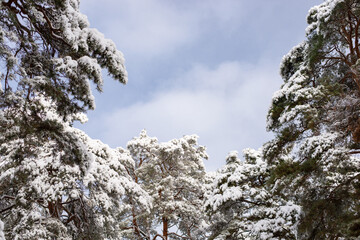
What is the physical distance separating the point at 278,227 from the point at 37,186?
640 cm

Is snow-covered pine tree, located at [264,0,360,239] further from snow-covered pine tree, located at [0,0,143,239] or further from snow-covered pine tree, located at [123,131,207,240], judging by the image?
snow-covered pine tree, located at [123,131,207,240]

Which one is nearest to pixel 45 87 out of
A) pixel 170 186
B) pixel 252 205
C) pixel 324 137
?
pixel 324 137

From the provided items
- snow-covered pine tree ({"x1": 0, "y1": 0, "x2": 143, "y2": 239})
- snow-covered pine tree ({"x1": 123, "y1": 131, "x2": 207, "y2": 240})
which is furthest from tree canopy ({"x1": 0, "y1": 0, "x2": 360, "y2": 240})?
snow-covered pine tree ({"x1": 123, "y1": 131, "x2": 207, "y2": 240})

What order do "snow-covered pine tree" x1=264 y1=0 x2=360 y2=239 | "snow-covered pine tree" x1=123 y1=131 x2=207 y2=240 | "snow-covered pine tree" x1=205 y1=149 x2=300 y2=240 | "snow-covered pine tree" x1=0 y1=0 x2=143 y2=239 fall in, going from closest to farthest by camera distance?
"snow-covered pine tree" x1=0 y1=0 x2=143 y2=239 < "snow-covered pine tree" x1=264 y1=0 x2=360 y2=239 < "snow-covered pine tree" x1=205 y1=149 x2=300 y2=240 < "snow-covered pine tree" x1=123 y1=131 x2=207 y2=240

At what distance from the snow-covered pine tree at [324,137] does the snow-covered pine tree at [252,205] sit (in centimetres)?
110

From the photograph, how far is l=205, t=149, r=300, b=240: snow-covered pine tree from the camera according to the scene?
745 centimetres

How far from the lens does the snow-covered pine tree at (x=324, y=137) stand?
18.7 feet

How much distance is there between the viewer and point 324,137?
610 centimetres

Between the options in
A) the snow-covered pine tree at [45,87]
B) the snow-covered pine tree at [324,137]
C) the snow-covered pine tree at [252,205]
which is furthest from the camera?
the snow-covered pine tree at [252,205]

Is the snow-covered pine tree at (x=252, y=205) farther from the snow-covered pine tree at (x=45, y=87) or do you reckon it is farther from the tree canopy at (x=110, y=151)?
the snow-covered pine tree at (x=45, y=87)

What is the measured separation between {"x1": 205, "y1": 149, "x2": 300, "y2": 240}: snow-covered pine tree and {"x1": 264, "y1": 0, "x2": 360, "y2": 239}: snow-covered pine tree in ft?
3.60

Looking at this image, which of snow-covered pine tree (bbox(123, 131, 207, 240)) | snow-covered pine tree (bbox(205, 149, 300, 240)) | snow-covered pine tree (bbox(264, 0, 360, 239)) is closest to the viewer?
snow-covered pine tree (bbox(264, 0, 360, 239))

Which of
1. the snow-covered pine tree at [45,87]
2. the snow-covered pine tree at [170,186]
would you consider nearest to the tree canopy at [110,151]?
the snow-covered pine tree at [45,87]

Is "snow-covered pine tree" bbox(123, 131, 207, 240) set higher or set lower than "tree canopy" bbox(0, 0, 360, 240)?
higher
